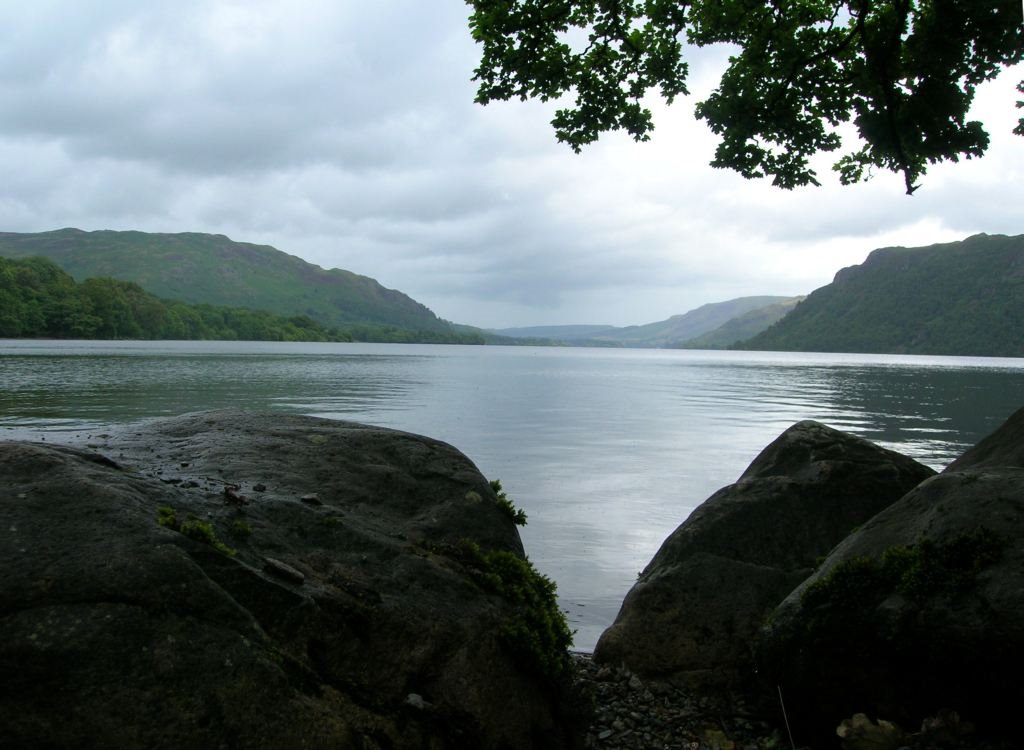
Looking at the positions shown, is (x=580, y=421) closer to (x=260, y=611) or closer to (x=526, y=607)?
(x=526, y=607)

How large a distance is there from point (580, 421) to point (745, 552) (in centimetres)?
2609

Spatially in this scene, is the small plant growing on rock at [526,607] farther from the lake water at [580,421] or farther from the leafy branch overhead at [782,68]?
the leafy branch overhead at [782,68]

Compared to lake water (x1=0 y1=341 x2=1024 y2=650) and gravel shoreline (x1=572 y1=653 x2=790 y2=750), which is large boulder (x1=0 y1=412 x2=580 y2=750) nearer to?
gravel shoreline (x1=572 y1=653 x2=790 y2=750)

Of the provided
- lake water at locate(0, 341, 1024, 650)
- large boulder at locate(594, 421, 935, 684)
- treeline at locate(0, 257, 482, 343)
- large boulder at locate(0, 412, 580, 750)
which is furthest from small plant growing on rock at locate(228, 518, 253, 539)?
treeline at locate(0, 257, 482, 343)

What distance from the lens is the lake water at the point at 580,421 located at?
1387 cm

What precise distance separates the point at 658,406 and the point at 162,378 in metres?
34.3

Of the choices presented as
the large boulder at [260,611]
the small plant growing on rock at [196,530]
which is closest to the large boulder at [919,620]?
the large boulder at [260,611]

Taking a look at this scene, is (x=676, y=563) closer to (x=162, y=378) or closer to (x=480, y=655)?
(x=480, y=655)

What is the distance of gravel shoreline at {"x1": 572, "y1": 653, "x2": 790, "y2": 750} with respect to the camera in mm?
5887

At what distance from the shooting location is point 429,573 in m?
5.34

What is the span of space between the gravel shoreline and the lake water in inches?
83.7

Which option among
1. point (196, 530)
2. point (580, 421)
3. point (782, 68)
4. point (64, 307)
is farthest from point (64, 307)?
point (196, 530)

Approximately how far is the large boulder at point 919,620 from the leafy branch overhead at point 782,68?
5750 millimetres

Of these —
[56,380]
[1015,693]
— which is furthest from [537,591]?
[56,380]
